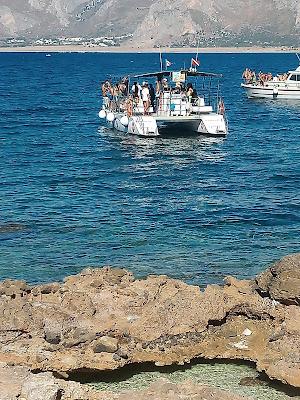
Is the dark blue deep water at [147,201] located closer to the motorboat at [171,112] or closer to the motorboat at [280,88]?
the motorboat at [171,112]

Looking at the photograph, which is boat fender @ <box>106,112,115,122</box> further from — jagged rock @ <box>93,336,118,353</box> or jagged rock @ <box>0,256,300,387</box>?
jagged rock @ <box>93,336,118,353</box>

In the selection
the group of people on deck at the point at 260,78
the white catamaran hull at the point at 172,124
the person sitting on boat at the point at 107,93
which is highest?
the person sitting on boat at the point at 107,93

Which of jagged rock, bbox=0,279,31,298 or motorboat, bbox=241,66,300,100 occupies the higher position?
jagged rock, bbox=0,279,31,298

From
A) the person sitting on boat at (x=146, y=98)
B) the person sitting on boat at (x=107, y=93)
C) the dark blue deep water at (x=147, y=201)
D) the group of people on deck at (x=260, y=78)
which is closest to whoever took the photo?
the dark blue deep water at (x=147, y=201)

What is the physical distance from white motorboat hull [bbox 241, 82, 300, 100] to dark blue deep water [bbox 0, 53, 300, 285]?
647 inches

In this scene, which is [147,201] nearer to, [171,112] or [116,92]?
[171,112]

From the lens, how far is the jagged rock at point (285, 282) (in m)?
14.7

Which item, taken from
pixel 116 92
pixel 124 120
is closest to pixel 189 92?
pixel 124 120

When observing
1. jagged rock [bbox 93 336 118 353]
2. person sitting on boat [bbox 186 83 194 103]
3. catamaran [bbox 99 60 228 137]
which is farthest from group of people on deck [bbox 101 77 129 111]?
jagged rock [bbox 93 336 118 353]

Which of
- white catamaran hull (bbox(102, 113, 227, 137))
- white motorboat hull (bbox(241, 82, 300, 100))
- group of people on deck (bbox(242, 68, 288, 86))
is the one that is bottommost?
white motorboat hull (bbox(241, 82, 300, 100))

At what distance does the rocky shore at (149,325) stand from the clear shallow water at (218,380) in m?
0.21

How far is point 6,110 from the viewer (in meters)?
65.0

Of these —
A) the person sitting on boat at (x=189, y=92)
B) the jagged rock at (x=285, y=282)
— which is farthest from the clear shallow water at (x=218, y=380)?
the person sitting on boat at (x=189, y=92)

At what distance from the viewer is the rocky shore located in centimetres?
1345
